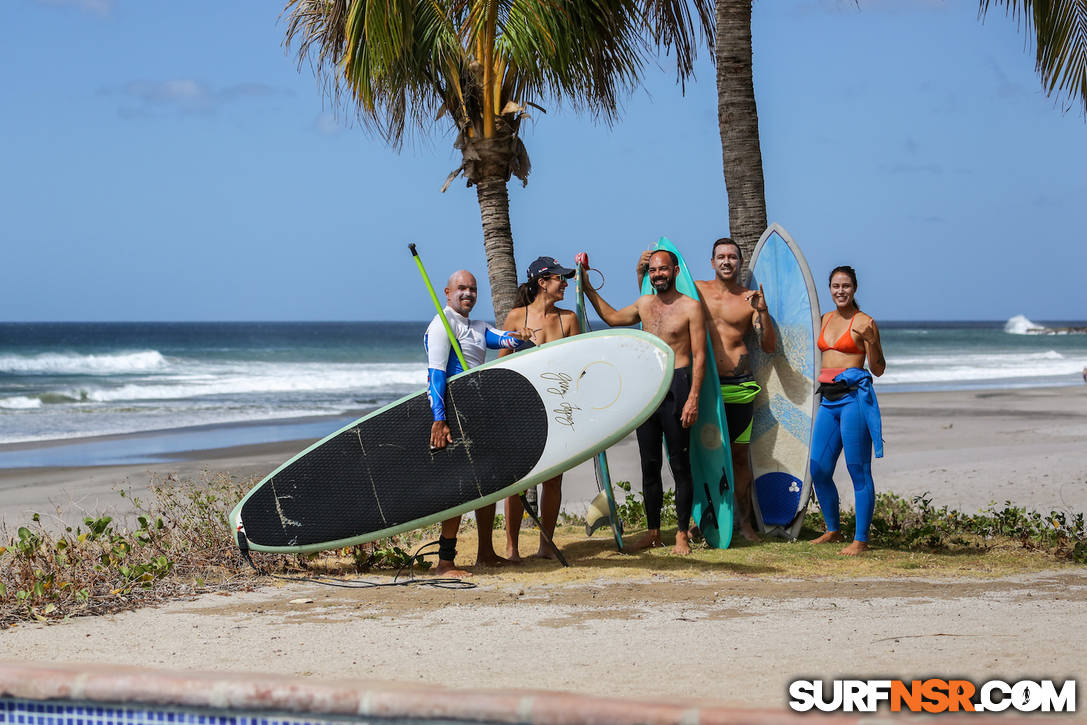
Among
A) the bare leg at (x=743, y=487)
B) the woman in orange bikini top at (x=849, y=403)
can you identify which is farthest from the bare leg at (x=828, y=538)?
the bare leg at (x=743, y=487)

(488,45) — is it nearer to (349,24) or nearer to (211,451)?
(349,24)

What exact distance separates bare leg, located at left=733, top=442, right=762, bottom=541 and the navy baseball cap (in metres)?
1.48

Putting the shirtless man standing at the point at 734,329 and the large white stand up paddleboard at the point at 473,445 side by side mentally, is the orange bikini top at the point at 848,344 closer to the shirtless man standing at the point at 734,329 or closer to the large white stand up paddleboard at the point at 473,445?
the shirtless man standing at the point at 734,329

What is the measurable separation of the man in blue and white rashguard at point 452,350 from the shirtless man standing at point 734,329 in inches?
46.9

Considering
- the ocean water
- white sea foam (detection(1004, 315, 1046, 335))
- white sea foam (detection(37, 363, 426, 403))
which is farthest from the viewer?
white sea foam (detection(1004, 315, 1046, 335))

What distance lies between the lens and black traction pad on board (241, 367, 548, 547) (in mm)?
5363

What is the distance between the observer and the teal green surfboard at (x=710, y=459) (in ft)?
19.6

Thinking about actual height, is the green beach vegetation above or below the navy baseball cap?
below

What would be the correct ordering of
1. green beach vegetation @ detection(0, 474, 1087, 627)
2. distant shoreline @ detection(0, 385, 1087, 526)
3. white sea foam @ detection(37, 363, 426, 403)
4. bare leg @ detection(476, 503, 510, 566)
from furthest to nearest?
white sea foam @ detection(37, 363, 426, 403) < distant shoreline @ detection(0, 385, 1087, 526) < bare leg @ detection(476, 503, 510, 566) < green beach vegetation @ detection(0, 474, 1087, 627)

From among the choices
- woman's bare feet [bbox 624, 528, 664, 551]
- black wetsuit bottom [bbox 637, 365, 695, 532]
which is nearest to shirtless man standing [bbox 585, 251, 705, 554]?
black wetsuit bottom [bbox 637, 365, 695, 532]

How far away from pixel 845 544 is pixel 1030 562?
1.00 m

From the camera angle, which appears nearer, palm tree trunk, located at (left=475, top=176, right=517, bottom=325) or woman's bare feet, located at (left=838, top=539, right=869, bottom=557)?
woman's bare feet, located at (left=838, top=539, right=869, bottom=557)

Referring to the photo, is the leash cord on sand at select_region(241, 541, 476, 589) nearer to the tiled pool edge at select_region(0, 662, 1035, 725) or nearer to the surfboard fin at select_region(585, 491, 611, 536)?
the surfboard fin at select_region(585, 491, 611, 536)

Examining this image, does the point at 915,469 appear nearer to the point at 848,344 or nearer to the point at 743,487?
the point at 743,487
